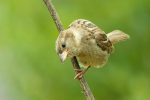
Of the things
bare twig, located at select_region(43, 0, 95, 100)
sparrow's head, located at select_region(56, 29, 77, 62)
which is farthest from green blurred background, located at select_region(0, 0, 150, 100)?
bare twig, located at select_region(43, 0, 95, 100)

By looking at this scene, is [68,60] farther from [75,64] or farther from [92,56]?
[75,64]

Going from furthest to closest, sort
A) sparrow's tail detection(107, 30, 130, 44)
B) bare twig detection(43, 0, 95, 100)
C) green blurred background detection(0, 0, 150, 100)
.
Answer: green blurred background detection(0, 0, 150, 100), sparrow's tail detection(107, 30, 130, 44), bare twig detection(43, 0, 95, 100)

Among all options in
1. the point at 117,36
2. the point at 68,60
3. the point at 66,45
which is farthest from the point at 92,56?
the point at 68,60

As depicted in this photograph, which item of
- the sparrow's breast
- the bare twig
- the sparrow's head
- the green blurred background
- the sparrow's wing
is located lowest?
the bare twig

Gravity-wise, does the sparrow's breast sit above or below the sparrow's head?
above

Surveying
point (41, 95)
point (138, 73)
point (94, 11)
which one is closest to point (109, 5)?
point (94, 11)

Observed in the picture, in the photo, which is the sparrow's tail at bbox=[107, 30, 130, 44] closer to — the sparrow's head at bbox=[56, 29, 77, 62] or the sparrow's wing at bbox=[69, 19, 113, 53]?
the sparrow's wing at bbox=[69, 19, 113, 53]

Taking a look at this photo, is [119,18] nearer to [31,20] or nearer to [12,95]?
A: [31,20]

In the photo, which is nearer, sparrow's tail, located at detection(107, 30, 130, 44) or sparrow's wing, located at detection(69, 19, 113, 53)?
sparrow's wing, located at detection(69, 19, 113, 53)

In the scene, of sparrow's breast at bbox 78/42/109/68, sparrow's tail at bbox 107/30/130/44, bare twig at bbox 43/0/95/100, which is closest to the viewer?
bare twig at bbox 43/0/95/100
